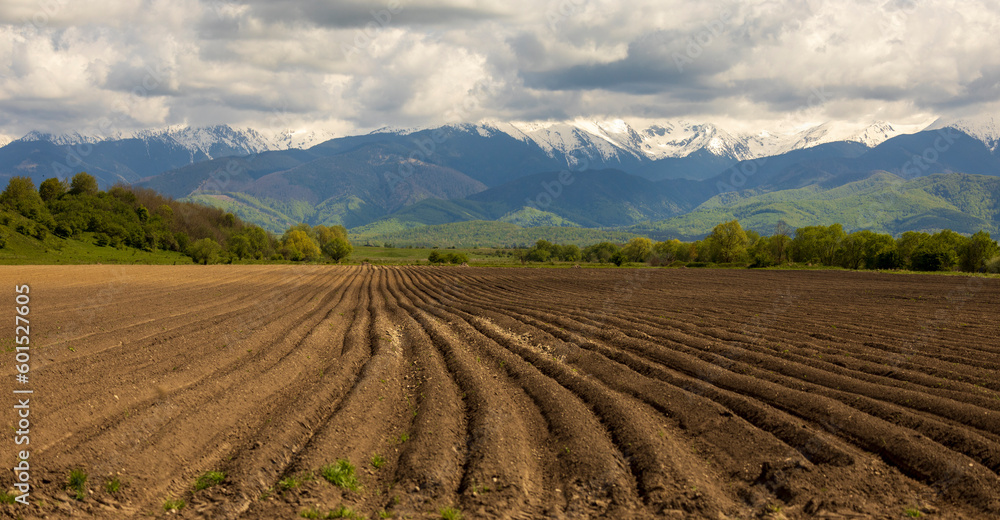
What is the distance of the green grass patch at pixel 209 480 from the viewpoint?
9.05m

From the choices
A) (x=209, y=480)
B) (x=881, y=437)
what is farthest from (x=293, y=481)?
(x=881, y=437)

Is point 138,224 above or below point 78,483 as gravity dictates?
above

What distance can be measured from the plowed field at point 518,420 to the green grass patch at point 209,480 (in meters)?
0.15

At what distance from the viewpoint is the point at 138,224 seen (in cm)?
12288

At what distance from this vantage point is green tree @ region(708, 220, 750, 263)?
372 ft

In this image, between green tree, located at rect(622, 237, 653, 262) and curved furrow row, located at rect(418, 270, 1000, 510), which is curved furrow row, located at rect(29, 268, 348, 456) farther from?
green tree, located at rect(622, 237, 653, 262)

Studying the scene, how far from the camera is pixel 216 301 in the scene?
37781mm

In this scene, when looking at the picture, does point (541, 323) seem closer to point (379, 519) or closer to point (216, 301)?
point (379, 519)

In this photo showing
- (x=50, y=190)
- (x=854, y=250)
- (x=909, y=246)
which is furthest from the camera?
(x=50, y=190)

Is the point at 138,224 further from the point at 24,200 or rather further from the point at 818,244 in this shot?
the point at 818,244

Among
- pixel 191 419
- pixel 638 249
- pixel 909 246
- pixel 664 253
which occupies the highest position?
pixel 638 249

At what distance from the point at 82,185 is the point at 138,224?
26.2 m

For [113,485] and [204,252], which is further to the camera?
Answer: [204,252]

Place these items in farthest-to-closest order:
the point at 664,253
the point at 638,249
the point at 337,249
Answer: the point at 638,249 < the point at 337,249 < the point at 664,253
